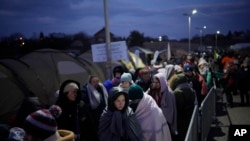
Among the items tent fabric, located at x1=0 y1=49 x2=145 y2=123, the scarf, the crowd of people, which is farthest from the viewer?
tent fabric, located at x1=0 y1=49 x2=145 y2=123

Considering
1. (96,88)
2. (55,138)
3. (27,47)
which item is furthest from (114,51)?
(27,47)

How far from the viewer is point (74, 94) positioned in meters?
4.81

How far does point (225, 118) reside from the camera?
1066 cm

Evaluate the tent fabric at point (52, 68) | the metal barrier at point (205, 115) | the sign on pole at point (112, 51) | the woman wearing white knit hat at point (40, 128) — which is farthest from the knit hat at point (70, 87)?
the tent fabric at point (52, 68)

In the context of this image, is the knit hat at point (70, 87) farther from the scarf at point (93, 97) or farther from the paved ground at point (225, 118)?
the paved ground at point (225, 118)

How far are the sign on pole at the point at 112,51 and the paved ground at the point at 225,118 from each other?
3.44m

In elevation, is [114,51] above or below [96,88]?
above

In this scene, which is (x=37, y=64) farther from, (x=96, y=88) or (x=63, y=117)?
(x=63, y=117)

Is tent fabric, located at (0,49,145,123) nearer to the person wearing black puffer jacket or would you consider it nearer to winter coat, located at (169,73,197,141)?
the person wearing black puffer jacket

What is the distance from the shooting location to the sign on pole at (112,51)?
8.68m

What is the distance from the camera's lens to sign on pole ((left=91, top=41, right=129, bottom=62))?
8.68 meters

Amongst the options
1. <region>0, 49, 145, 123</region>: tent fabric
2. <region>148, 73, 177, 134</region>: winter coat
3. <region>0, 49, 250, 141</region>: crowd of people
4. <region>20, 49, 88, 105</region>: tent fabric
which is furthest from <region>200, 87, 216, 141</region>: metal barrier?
<region>20, 49, 88, 105</region>: tent fabric

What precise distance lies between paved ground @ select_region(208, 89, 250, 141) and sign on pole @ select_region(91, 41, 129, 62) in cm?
344

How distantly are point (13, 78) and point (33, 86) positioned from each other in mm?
889
